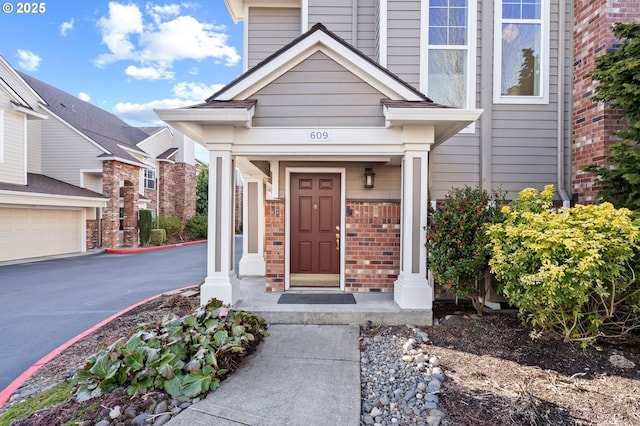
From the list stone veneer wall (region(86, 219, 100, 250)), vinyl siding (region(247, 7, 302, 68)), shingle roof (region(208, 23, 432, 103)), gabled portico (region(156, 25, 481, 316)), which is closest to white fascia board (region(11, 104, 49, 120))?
stone veneer wall (region(86, 219, 100, 250))

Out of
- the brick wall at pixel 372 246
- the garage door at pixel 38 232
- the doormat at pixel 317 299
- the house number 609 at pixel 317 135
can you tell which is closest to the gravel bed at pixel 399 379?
the doormat at pixel 317 299

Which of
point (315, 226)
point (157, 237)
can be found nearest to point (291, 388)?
point (315, 226)

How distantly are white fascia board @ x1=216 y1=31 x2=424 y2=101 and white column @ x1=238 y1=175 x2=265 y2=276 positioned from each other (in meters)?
3.35

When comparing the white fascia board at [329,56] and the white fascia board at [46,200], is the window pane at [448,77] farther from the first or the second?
the white fascia board at [46,200]

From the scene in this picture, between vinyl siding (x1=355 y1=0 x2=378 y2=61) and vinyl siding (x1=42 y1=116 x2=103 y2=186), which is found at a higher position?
vinyl siding (x1=355 y1=0 x2=378 y2=61)

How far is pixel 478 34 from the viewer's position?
6.33m

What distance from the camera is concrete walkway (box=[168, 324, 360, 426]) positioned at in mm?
2760

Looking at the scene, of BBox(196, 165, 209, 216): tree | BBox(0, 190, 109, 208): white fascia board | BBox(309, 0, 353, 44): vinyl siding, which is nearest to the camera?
BBox(309, 0, 353, 44): vinyl siding

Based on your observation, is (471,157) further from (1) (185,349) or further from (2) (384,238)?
(1) (185,349)

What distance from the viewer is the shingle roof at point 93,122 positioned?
53.0 feet

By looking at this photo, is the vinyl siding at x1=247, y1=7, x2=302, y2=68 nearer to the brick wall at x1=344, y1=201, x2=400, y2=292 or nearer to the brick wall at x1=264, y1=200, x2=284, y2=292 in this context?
the brick wall at x1=264, y1=200, x2=284, y2=292

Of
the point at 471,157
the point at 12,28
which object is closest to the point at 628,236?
the point at 471,157

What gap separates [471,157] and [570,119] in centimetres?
196

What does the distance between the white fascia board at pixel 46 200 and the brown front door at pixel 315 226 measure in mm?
10574
